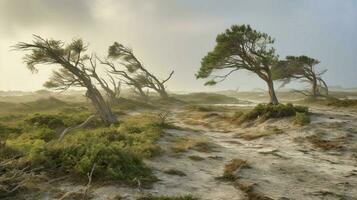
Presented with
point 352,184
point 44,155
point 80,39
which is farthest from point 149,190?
point 80,39

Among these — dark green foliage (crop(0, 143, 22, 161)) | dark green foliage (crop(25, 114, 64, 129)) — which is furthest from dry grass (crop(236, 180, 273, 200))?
dark green foliage (crop(25, 114, 64, 129))

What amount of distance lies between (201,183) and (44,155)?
4629 mm

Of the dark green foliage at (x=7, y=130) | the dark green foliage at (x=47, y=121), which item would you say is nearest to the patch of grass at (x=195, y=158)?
the dark green foliage at (x=7, y=130)

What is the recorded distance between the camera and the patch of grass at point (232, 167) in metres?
11.3

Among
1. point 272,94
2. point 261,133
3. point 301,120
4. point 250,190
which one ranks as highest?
point 272,94

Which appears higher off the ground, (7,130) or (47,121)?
(47,121)

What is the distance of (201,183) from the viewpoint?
10.5 meters

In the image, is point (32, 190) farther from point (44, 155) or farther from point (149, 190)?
point (149, 190)

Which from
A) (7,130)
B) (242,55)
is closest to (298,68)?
(242,55)

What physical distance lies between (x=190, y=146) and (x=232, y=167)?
369 cm

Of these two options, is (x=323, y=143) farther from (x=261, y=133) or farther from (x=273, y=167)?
(x=273, y=167)

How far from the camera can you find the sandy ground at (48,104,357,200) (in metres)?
9.69

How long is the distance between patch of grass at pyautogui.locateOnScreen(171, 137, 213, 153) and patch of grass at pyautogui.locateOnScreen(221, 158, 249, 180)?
226 cm

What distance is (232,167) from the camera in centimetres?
1262
